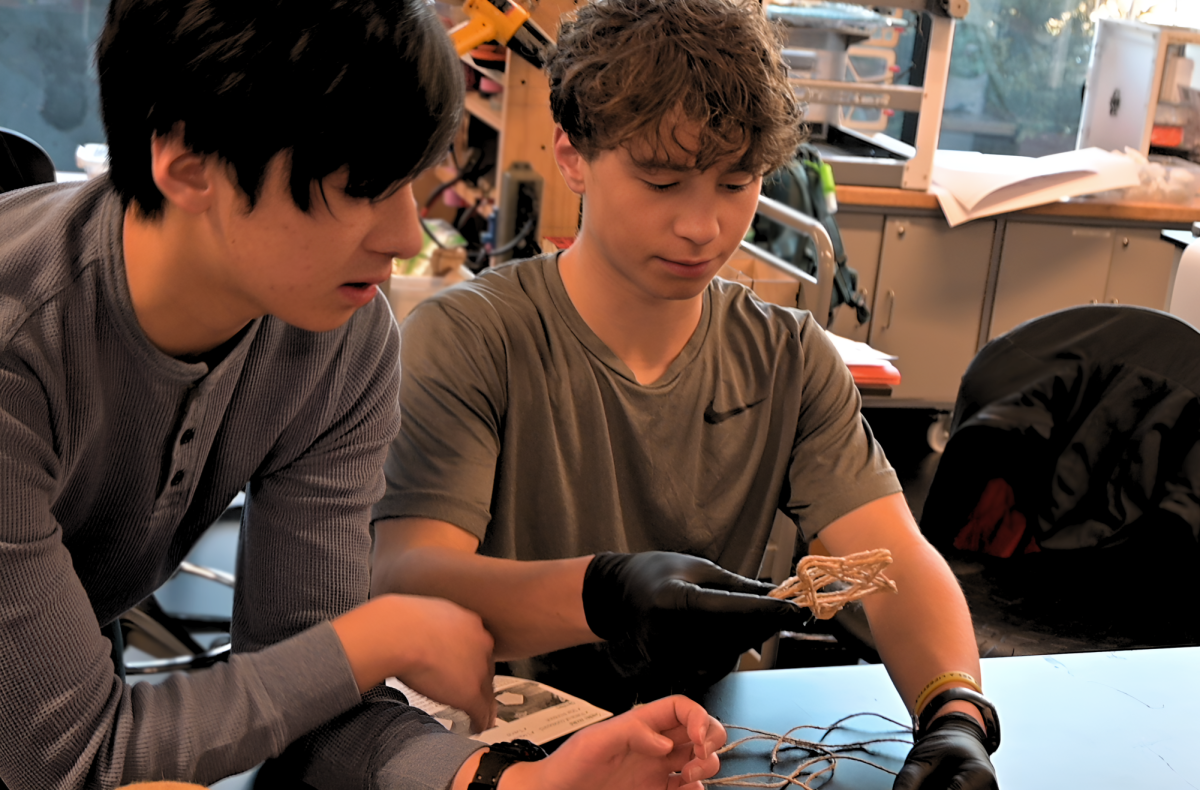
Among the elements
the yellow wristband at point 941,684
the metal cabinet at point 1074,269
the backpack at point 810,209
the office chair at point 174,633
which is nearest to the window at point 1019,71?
the metal cabinet at point 1074,269

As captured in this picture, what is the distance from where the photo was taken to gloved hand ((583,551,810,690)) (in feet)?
2.97

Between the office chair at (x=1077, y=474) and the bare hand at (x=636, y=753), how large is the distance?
968 millimetres

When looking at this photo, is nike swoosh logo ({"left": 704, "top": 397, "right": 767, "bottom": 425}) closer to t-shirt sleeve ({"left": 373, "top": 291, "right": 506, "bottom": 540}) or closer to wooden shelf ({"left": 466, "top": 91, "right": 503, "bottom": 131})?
t-shirt sleeve ({"left": 373, "top": 291, "right": 506, "bottom": 540})

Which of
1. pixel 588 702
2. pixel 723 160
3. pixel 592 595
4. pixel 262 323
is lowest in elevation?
pixel 588 702

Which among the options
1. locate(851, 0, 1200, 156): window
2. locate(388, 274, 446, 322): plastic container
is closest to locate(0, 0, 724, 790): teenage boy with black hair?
locate(388, 274, 446, 322): plastic container

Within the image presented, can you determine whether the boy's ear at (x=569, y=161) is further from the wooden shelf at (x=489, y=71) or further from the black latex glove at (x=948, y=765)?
the wooden shelf at (x=489, y=71)

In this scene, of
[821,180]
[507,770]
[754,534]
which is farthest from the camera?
[821,180]

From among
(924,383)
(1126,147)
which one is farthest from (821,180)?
(1126,147)

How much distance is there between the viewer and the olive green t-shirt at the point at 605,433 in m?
1.22

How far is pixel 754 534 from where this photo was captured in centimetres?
136

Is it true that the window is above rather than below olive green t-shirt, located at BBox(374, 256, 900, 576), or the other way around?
above

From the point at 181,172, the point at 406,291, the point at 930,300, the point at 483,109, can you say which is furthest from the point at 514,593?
the point at 930,300

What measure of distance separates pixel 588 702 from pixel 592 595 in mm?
117

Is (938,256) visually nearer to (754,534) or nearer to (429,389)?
(754,534)
